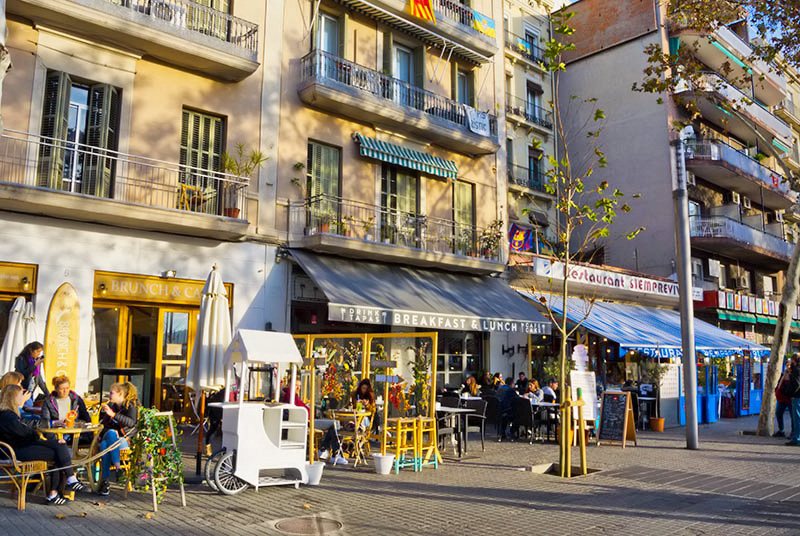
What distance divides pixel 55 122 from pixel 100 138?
83 centimetres

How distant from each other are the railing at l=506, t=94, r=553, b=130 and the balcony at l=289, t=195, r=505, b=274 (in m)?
7.69

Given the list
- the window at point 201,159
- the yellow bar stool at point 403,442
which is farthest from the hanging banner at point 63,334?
the yellow bar stool at point 403,442

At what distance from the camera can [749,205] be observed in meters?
32.5

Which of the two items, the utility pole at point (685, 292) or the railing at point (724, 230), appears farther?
the railing at point (724, 230)

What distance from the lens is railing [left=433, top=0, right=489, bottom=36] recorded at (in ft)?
63.5

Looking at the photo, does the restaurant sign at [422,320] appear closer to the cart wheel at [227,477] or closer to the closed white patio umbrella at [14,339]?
the closed white patio umbrella at [14,339]

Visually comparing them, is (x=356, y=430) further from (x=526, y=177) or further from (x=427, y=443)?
(x=526, y=177)

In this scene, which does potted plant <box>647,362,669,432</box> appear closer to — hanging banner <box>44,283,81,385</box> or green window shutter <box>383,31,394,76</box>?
green window shutter <box>383,31,394,76</box>

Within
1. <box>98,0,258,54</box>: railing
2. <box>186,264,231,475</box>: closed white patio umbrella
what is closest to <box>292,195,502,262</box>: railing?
<box>98,0,258,54</box>: railing

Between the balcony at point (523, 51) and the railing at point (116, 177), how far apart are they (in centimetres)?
1504

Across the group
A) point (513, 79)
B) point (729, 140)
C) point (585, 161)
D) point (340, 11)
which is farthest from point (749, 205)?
point (340, 11)

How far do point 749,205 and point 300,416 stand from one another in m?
30.4

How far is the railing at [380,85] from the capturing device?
15930 millimetres

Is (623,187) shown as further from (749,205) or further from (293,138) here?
(293,138)
